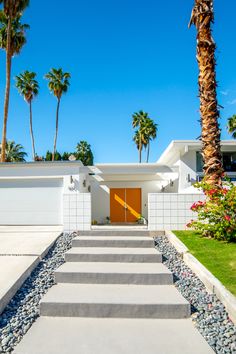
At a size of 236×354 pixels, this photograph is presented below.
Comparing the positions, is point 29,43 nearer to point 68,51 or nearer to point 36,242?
point 68,51

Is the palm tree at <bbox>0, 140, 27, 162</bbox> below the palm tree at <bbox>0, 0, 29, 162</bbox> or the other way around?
below

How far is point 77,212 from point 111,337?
5604mm

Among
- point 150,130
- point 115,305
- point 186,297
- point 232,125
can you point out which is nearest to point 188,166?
point 186,297

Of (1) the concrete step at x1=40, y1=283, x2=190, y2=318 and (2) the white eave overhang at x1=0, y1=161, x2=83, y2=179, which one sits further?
(2) the white eave overhang at x1=0, y1=161, x2=83, y2=179

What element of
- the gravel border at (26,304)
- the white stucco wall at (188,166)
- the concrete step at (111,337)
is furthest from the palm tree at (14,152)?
the concrete step at (111,337)

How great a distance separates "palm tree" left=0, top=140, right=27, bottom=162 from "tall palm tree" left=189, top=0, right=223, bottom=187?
118ft

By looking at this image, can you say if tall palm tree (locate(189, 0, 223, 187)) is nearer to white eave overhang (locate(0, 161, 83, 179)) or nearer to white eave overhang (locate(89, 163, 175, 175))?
white eave overhang (locate(89, 163, 175, 175))

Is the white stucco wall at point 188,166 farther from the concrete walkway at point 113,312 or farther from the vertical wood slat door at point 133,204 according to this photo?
the concrete walkway at point 113,312

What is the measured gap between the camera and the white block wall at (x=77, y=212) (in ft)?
29.8

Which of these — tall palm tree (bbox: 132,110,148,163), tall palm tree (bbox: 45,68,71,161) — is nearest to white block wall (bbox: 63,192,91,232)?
tall palm tree (bbox: 45,68,71,161)

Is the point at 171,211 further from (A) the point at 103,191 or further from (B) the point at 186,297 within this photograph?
(A) the point at 103,191

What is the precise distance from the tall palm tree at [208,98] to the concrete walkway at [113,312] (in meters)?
3.70

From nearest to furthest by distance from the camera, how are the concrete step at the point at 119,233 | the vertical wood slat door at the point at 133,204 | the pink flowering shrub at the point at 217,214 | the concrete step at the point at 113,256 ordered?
1. the concrete step at the point at 113,256
2. the pink flowering shrub at the point at 217,214
3. the concrete step at the point at 119,233
4. the vertical wood slat door at the point at 133,204

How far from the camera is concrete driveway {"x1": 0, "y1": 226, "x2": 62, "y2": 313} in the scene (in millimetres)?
4988
